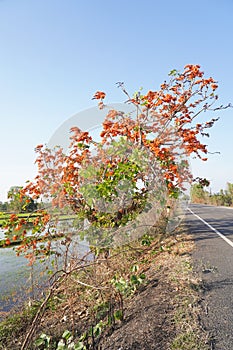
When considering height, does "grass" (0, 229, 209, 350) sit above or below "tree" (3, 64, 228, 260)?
below

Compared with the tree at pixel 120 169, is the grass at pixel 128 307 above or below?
below

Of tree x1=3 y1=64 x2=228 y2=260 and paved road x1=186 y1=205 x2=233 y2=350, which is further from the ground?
tree x1=3 y1=64 x2=228 y2=260

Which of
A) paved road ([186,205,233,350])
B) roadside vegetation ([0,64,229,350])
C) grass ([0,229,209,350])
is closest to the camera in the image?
paved road ([186,205,233,350])

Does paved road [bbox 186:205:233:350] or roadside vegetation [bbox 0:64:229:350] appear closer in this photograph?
paved road [bbox 186:205:233:350]

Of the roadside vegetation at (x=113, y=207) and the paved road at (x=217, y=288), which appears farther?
the roadside vegetation at (x=113, y=207)

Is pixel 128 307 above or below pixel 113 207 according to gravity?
below

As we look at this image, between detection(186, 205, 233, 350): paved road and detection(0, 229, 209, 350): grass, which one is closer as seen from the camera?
detection(186, 205, 233, 350): paved road

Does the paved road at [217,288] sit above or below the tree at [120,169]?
below

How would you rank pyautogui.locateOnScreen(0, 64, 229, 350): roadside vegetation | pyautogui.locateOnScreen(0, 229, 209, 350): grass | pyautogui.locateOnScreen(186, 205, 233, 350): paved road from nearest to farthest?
pyautogui.locateOnScreen(186, 205, 233, 350): paved road < pyautogui.locateOnScreen(0, 229, 209, 350): grass < pyautogui.locateOnScreen(0, 64, 229, 350): roadside vegetation

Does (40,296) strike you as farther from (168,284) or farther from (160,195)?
(160,195)

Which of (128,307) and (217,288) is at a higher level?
(217,288)

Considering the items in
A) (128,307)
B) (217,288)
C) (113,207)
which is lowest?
(128,307)

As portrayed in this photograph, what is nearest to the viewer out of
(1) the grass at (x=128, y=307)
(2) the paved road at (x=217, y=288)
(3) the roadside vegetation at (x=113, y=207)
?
(2) the paved road at (x=217, y=288)

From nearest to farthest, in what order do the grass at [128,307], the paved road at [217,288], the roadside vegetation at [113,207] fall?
1. the paved road at [217,288]
2. the grass at [128,307]
3. the roadside vegetation at [113,207]
